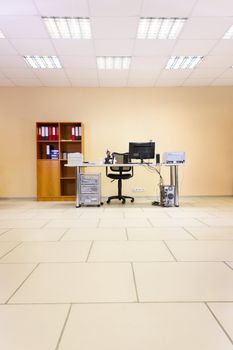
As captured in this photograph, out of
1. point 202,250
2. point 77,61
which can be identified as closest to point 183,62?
point 77,61

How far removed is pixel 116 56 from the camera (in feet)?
15.3

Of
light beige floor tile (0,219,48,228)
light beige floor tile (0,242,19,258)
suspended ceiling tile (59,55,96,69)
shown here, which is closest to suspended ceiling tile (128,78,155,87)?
suspended ceiling tile (59,55,96,69)

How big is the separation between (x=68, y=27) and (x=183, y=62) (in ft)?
7.71

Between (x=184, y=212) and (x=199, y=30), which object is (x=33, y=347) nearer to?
(x=184, y=212)

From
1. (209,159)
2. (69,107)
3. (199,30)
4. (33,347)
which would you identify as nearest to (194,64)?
(199,30)

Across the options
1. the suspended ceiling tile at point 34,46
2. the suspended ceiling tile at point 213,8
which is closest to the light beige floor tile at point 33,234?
the suspended ceiling tile at point 34,46

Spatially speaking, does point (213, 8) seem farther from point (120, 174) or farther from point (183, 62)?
point (120, 174)

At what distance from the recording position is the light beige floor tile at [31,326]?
3.28 feet

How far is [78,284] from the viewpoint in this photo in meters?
1.52

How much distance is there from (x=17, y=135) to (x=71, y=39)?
9.54 feet

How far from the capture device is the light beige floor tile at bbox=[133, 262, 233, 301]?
1.36 meters

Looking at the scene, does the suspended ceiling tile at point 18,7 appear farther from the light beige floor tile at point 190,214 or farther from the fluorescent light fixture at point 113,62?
the light beige floor tile at point 190,214

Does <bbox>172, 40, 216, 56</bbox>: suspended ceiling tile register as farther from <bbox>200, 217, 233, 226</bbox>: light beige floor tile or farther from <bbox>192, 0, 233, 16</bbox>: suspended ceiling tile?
<bbox>200, 217, 233, 226</bbox>: light beige floor tile

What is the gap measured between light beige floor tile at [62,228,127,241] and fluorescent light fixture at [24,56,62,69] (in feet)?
11.1
